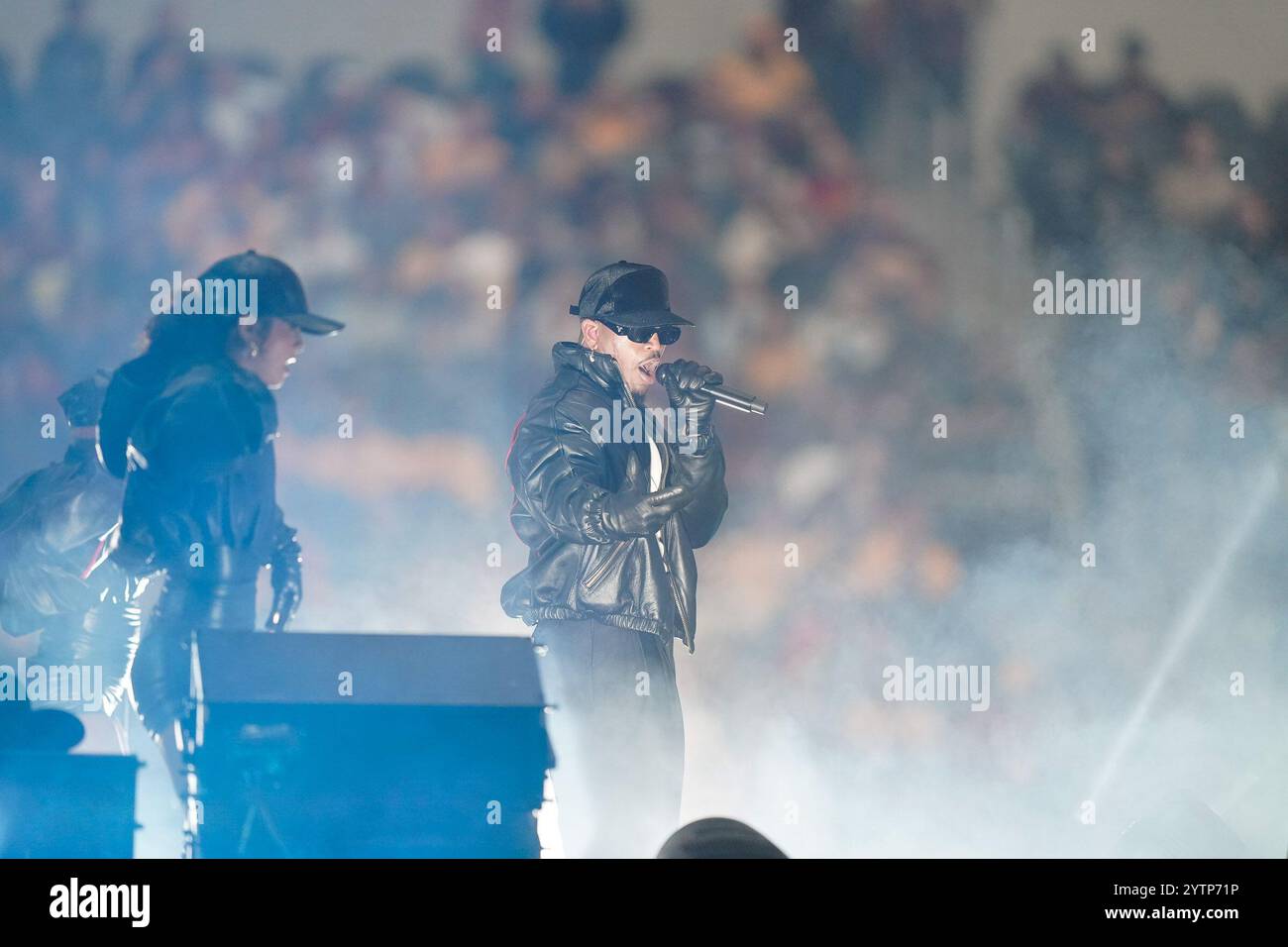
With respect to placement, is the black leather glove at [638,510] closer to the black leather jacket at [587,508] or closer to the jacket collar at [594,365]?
the black leather jacket at [587,508]

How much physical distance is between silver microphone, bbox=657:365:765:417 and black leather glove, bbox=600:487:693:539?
1.11ft

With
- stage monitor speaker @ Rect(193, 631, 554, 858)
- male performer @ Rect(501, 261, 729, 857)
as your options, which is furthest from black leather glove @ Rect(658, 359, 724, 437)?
stage monitor speaker @ Rect(193, 631, 554, 858)

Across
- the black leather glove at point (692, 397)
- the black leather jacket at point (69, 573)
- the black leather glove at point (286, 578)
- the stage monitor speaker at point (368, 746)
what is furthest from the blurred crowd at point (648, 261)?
the stage monitor speaker at point (368, 746)

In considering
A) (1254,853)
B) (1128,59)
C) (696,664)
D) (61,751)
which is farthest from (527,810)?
(1128,59)

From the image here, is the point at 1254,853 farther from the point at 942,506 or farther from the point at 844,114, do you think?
the point at 844,114

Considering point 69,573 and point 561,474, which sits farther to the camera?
point 69,573

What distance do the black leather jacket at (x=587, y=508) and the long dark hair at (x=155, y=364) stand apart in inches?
43.9

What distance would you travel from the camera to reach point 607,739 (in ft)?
17.9

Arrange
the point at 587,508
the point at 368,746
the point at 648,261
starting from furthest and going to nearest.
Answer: the point at 648,261, the point at 587,508, the point at 368,746

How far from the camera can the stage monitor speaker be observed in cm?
454

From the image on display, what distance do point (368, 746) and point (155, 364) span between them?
1.60m

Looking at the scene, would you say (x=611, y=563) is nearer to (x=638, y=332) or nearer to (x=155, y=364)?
(x=638, y=332)

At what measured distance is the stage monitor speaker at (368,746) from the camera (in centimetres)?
454

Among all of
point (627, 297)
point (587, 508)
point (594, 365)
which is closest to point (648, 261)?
point (627, 297)
